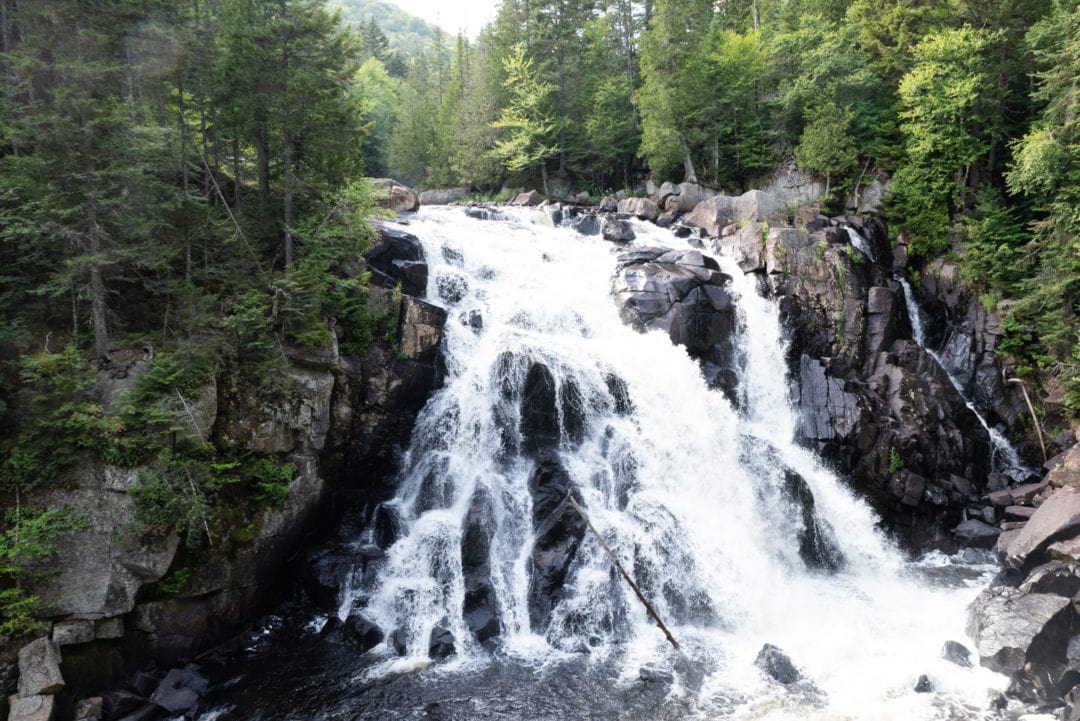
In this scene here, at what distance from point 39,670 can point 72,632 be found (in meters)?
0.74

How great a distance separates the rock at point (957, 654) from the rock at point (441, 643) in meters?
10.2

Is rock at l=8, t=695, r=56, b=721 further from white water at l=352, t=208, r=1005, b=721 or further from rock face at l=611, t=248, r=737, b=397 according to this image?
rock face at l=611, t=248, r=737, b=397

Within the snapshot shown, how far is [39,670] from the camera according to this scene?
10.2 metres

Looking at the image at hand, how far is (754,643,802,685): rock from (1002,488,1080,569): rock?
22.2 feet

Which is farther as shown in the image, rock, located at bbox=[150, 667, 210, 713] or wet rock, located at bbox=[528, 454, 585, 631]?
wet rock, located at bbox=[528, 454, 585, 631]

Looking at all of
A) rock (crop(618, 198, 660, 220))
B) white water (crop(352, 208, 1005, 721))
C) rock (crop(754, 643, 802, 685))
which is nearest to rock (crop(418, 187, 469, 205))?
rock (crop(618, 198, 660, 220))

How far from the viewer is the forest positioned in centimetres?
1206

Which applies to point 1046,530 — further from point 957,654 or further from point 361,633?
point 361,633

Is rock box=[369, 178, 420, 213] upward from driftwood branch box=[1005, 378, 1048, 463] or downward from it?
upward

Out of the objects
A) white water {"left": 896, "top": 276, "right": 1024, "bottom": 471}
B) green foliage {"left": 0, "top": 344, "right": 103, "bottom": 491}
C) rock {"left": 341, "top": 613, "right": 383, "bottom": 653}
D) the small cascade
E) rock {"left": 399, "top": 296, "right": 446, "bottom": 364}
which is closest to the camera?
green foliage {"left": 0, "top": 344, "right": 103, "bottom": 491}

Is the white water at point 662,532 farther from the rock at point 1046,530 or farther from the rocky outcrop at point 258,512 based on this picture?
the rock at point 1046,530

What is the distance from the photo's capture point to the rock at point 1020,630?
1167 centimetres

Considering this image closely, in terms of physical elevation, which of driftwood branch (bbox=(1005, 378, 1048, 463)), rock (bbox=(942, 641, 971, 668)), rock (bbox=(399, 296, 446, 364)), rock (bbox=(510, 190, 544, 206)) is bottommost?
rock (bbox=(942, 641, 971, 668))

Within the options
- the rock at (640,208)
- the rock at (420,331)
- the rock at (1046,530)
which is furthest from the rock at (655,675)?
the rock at (640,208)
